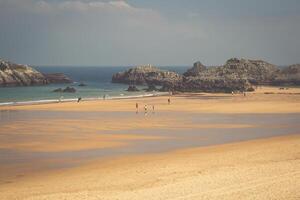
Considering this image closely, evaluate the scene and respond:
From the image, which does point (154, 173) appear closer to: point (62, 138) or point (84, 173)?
point (84, 173)

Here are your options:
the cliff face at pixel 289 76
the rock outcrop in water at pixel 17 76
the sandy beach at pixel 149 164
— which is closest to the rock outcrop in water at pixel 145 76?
the rock outcrop in water at pixel 17 76

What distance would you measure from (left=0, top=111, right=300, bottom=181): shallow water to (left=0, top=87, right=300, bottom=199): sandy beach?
13 cm

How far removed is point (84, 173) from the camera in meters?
18.3

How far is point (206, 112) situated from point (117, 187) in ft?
103

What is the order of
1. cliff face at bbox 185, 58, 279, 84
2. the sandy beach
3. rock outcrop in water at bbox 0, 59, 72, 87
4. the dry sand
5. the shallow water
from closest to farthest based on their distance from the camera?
1. the dry sand
2. the sandy beach
3. the shallow water
4. cliff face at bbox 185, 58, 279, 84
5. rock outcrop in water at bbox 0, 59, 72, 87

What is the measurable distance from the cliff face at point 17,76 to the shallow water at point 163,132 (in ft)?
198

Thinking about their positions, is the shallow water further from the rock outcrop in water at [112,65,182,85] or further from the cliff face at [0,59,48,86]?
the rock outcrop in water at [112,65,182,85]

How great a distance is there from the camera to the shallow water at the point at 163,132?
22.1 meters

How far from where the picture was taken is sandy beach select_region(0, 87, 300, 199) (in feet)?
47.7

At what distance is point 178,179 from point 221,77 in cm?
7406

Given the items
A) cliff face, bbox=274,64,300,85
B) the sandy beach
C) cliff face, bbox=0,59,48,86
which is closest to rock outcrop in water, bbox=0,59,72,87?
cliff face, bbox=0,59,48,86

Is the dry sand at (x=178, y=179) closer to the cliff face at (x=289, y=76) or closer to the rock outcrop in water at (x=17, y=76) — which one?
the cliff face at (x=289, y=76)

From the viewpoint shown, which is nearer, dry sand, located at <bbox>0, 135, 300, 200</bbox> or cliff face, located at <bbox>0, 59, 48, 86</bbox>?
dry sand, located at <bbox>0, 135, 300, 200</bbox>

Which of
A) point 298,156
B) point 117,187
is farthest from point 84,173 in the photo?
point 298,156
